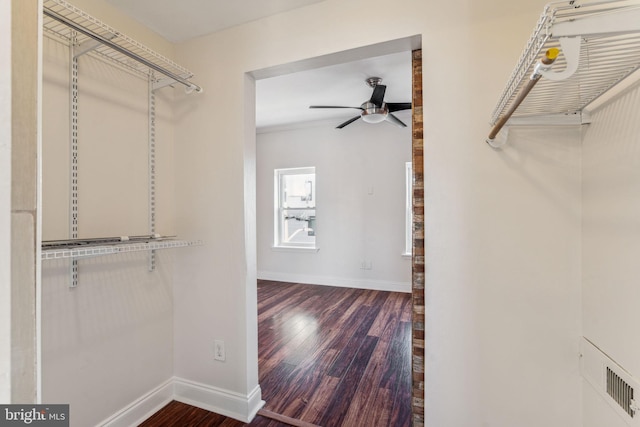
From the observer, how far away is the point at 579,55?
2.19 feet

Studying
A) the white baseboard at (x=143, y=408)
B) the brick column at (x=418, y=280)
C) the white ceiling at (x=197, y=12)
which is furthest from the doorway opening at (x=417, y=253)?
the white baseboard at (x=143, y=408)

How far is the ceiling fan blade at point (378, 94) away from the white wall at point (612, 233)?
6.42 ft

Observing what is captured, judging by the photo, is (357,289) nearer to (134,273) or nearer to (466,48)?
(134,273)

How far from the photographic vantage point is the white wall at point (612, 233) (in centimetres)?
90

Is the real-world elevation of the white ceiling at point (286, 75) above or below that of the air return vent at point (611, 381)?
above

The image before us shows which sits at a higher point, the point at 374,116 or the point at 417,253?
the point at 374,116

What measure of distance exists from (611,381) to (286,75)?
3.05 m

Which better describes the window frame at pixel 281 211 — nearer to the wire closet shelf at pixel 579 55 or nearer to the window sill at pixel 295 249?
the window sill at pixel 295 249

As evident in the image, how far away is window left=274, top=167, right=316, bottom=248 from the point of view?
15.8 feet

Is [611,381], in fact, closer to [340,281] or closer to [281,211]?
[340,281]
